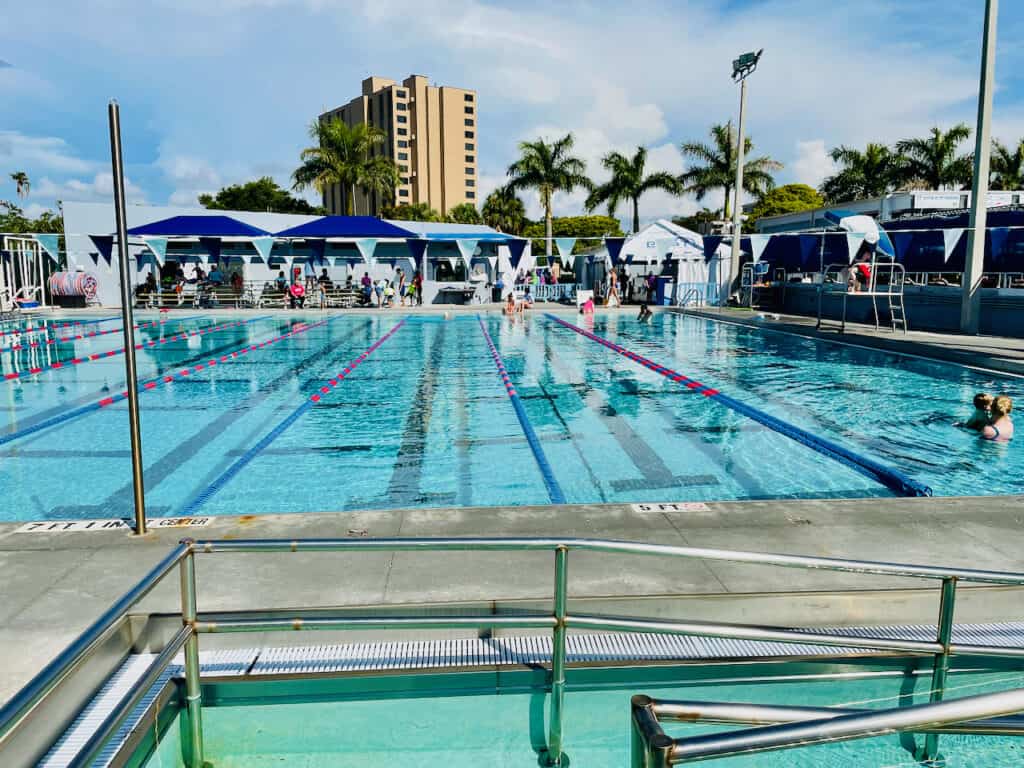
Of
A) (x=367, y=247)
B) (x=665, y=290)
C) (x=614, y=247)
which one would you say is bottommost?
(x=665, y=290)

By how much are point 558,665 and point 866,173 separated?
4835 cm

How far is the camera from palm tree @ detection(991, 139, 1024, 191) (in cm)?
3959

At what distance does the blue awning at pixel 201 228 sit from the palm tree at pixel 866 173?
3442 cm

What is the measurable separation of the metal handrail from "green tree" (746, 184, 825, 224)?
63.9 meters

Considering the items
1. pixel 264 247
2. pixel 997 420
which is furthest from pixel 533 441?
pixel 264 247

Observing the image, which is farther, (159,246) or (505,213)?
(505,213)

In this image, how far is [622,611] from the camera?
140 inches

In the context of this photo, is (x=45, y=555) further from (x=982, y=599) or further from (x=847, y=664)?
(x=982, y=599)

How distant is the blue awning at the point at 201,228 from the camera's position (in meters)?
24.6

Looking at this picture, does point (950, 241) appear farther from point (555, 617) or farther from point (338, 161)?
point (338, 161)

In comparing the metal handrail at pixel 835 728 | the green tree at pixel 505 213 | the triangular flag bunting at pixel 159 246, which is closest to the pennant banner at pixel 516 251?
the triangular flag bunting at pixel 159 246

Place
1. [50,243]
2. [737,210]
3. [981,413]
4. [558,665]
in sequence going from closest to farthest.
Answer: [558,665] → [981,413] → [737,210] → [50,243]

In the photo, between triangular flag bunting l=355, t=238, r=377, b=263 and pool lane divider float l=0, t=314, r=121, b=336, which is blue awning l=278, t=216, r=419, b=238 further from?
pool lane divider float l=0, t=314, r=121, b=336

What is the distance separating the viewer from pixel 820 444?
26.2ft
